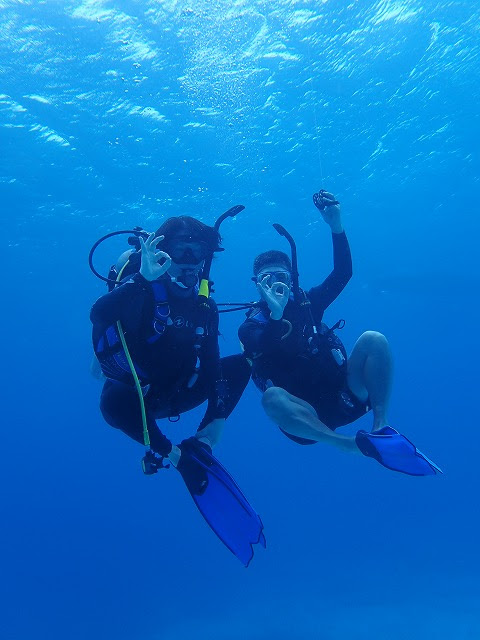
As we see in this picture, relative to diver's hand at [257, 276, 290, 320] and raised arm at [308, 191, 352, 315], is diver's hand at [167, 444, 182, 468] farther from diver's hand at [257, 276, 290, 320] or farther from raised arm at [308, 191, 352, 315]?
raised arm at [308, 191, 352, 315]

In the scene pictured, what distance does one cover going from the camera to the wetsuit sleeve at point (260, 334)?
19.5 feet

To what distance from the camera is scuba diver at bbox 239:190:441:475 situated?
5715 millimetres

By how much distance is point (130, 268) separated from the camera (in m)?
5.44

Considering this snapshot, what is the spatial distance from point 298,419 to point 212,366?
128cm

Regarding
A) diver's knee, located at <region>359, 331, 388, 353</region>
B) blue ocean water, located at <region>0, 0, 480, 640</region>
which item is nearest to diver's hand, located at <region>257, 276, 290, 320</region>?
diver's knee, located at <region>359, 331, 388, 353</region>

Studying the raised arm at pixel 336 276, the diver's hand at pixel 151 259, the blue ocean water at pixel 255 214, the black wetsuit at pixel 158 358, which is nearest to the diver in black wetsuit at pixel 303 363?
the raised arm at pixel 336 276

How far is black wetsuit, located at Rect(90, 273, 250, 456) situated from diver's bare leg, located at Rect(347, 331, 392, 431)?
1675mm

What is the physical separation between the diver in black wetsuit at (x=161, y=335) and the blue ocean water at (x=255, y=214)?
33.1 feet

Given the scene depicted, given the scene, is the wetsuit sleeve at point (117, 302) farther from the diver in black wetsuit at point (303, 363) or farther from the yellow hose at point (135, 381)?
the diver in black wetsuit at point (303, 363)

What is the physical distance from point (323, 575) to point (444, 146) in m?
26.4

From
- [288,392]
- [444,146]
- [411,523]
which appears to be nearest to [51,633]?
[411,523]

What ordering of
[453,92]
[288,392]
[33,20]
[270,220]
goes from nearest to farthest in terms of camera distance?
1. [288,392]
2. [33,20]
3. [453,92]
4. [270,220]

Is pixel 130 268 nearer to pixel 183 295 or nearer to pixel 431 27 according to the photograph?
pixel 183 295

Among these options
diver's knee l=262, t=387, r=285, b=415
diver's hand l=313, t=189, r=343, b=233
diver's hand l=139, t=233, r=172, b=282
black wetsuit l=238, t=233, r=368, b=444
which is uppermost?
diver's hand l=313, t=189, r=343, b=233
